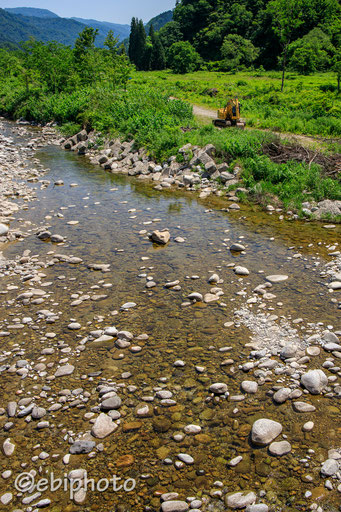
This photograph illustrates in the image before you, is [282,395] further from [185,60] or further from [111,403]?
[185,60]

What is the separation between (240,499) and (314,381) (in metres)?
2.06

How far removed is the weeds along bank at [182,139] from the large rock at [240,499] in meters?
10.2

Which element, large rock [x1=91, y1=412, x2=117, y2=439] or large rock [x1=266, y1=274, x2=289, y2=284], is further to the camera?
large rock [x1=266, y1=274, x2=289, y2=284]

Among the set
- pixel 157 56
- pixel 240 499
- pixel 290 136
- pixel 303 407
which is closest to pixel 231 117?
pixel 290 136

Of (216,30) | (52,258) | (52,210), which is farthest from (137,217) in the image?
(216,30)

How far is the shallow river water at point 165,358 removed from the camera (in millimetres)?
4184

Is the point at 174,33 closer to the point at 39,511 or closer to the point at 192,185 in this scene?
the point at 192,185

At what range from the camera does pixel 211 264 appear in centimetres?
926

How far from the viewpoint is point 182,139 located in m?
18.9

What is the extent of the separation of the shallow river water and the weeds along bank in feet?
7.81

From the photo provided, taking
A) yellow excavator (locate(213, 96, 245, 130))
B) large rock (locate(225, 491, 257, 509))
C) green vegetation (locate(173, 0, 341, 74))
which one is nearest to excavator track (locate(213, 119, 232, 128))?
yellow excavator (locate(213, 96, 245, 130))

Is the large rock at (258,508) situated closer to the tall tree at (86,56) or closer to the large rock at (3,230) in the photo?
the large rock at (3,230)

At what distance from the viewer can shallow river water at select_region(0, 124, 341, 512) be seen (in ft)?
13.7

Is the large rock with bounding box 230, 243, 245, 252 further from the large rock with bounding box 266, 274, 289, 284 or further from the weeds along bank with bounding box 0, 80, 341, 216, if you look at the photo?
the weeds along bank with bounding box 0, 80, 341, 216
